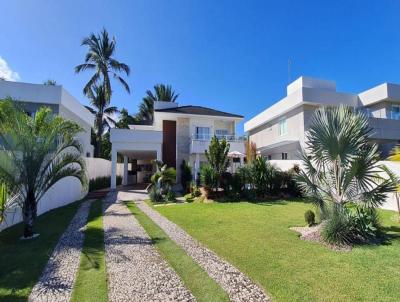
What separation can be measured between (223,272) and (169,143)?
22.7m

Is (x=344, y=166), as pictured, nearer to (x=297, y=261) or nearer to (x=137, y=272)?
(x=297, y=261)

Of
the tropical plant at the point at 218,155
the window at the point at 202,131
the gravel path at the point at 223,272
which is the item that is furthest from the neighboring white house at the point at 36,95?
the window at the point at 202,131


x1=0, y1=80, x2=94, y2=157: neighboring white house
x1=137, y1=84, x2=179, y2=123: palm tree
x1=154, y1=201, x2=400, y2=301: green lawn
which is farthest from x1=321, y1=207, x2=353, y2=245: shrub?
x1=137, y1=84, x2=179, y2=123: palm tree

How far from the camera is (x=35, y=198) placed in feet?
28.7

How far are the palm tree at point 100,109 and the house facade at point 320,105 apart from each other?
19740mm

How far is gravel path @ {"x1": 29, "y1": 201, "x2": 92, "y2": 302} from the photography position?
4.47m

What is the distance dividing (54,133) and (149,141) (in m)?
13.3

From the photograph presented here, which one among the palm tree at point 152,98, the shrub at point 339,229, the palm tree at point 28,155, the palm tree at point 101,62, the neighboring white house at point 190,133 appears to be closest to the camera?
the shrub at point 339,229

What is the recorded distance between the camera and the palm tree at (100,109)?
92.7 feet

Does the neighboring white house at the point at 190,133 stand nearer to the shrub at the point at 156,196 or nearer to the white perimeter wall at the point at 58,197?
the shrub at the point at 156,196

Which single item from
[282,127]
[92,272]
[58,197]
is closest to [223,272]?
[92,272]

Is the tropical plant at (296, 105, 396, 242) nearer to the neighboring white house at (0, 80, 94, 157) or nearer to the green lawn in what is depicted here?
the green lawn

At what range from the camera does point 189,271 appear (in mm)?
5441

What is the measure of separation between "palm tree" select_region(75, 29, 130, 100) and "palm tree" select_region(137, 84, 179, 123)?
15.0 meters
